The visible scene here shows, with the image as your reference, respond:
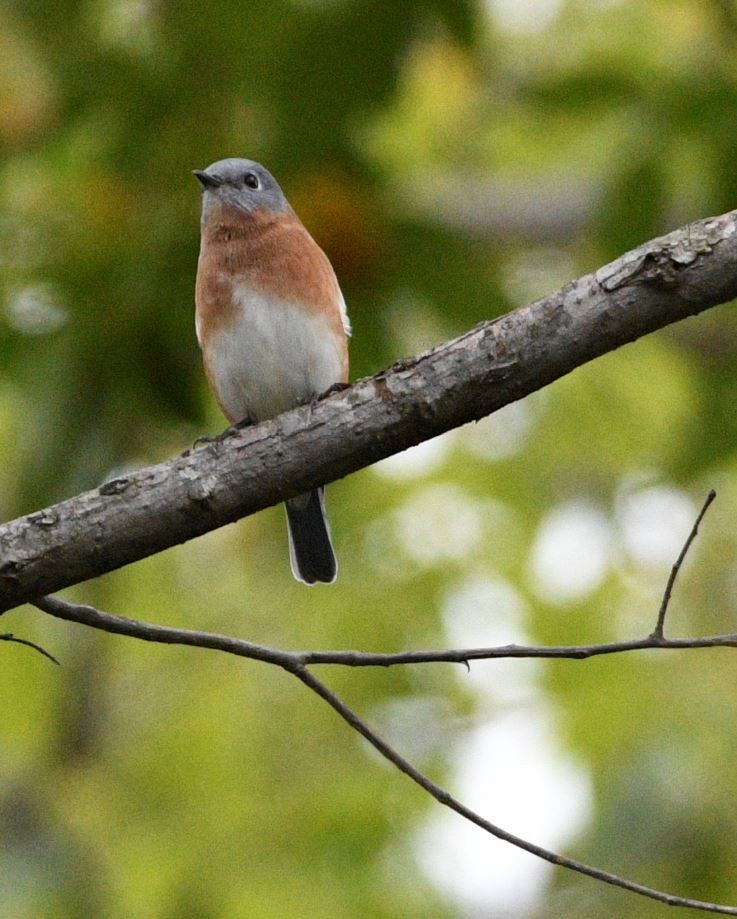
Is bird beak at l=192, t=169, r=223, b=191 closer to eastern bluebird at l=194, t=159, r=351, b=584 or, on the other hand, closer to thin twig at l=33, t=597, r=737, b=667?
eastern bluebird at l=194, t=159, r=351, b=584

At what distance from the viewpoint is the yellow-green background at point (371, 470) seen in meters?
5.32

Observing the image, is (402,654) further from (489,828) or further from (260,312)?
(260,312)

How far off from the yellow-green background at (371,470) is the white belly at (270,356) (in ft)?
1.00

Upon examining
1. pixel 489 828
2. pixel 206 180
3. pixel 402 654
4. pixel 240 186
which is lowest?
pixel 489 828

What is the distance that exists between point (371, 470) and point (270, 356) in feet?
10.6

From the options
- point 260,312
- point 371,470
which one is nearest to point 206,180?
point 260,312

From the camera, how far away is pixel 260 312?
22.0 ft

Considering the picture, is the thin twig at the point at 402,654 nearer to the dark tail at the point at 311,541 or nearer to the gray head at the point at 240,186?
the gray head at the point at 240,186

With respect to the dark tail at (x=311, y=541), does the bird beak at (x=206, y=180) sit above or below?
above

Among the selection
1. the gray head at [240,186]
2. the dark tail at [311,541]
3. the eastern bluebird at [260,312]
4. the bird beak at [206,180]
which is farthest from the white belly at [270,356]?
the dark tail at [311,541]

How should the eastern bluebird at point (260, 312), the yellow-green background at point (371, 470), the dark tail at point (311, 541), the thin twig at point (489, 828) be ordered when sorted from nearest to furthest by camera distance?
the thin twig at point (489, 828) < the yellow-green background at point (371, 470) < the eastern bluebird at point (260, 312) < the dark tail at point (311, 541)

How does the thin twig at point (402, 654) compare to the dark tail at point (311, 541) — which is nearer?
the thin twig at point (402, 654)

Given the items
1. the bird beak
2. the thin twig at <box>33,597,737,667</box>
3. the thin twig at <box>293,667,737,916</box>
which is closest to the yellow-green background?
the bird beak

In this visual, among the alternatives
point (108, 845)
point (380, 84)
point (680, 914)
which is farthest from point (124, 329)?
point (680, 914)
